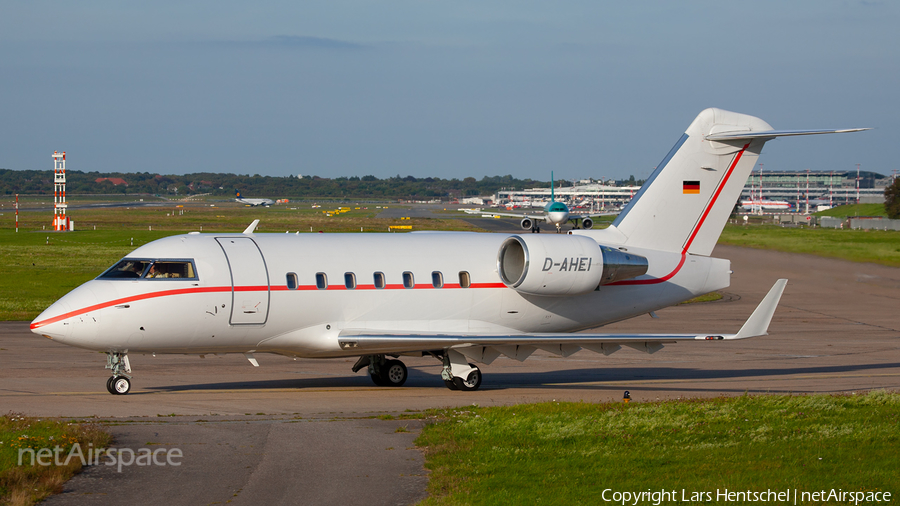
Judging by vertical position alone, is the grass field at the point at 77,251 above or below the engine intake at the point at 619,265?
below

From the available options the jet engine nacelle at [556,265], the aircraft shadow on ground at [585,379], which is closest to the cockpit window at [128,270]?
the aircraft shadow on ground at [585,379]

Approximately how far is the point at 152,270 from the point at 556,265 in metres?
8.61

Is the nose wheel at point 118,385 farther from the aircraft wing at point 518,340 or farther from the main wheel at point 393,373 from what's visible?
the main wheel at point 393,373

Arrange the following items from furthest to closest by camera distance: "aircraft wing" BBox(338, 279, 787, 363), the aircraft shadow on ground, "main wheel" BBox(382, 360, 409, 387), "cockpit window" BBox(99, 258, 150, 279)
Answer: "main wheel" BBox(382, 360, 409, 387), the aircraft shadow on ground, "aircraft wing" BBox(338, 279, 787, 363), "cockpit window" BBox(99, 258, 150, 279)

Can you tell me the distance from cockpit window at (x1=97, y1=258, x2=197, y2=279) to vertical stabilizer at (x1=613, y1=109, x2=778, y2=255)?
Result: 34.3 ft

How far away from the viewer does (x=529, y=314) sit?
66.9ft

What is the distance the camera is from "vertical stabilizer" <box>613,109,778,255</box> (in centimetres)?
2162

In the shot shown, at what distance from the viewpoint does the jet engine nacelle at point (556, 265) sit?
19453mm

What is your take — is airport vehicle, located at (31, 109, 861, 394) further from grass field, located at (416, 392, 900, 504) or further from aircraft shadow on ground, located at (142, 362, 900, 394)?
grass field, located at (416, 392, 900, 504)

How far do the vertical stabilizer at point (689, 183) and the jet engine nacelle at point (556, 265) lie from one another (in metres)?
2.00

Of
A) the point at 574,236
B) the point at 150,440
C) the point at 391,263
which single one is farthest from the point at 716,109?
the point at 150,440

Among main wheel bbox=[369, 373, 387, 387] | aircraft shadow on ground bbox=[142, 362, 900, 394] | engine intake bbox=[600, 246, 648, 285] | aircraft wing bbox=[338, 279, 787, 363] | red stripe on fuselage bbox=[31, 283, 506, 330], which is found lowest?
aircraft shadow on ground bbox=[142, 362, 900, 394]

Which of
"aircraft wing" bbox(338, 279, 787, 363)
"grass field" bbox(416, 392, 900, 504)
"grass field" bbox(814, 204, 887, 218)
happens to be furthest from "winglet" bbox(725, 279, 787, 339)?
"grass field" bbox(814, 204, 887, 218)

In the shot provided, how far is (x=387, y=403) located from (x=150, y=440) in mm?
5490
